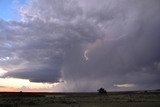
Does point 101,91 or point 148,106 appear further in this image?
point 101,91

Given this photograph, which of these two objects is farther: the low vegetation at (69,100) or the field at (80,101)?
the low vegetation at (69,100)

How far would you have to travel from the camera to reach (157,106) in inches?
1860

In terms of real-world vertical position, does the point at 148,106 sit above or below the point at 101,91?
below

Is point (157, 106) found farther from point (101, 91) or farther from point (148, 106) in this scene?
point (101, 91)

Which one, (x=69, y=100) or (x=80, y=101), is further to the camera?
(x=69, y=100)

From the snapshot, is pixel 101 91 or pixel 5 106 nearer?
pixel 5 106

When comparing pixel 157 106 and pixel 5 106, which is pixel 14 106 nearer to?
pixel 5 106

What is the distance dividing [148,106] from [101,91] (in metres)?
94.4

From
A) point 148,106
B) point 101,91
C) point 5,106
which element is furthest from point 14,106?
point 101,91

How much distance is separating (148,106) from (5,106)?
24215mm

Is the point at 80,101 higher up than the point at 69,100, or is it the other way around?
the point at 69,100

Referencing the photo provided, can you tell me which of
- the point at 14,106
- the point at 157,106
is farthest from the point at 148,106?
the point at 14,106

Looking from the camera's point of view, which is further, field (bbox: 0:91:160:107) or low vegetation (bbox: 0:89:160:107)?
low vegetation (bbox: 0:89:160:107)

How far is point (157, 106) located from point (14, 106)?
24.2 metres
